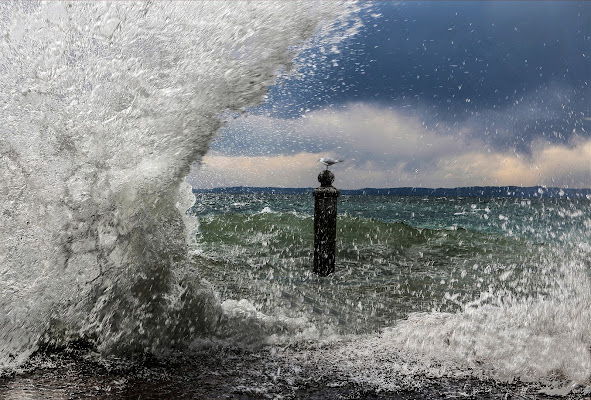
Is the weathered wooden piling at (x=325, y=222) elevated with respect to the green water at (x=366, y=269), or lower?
elevated

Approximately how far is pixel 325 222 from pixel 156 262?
3.94 meters

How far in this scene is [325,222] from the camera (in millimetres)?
7109

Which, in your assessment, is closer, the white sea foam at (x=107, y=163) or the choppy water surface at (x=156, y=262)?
the choppy water surface at (x=156, y=262)

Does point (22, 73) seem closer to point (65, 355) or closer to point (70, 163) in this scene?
point (70, 163)

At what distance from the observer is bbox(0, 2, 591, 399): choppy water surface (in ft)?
8.90

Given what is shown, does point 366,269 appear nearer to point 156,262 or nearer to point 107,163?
point 156,262

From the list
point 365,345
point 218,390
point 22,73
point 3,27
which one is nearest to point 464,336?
point 365,345

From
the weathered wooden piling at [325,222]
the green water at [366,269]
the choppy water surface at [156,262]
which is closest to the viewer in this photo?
the choppy water surface at [156,262]

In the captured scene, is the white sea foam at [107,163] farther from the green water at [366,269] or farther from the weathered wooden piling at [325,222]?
the weathered wooden piling at [325,222]

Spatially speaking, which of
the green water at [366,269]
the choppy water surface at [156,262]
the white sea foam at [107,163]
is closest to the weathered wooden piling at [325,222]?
the green water at [366,269]

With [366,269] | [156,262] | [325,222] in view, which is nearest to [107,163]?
[156,262]

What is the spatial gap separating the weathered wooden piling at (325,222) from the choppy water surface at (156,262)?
7.66 feet

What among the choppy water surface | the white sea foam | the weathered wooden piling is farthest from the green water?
the white sea foam

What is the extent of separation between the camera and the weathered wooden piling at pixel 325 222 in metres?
7.00
